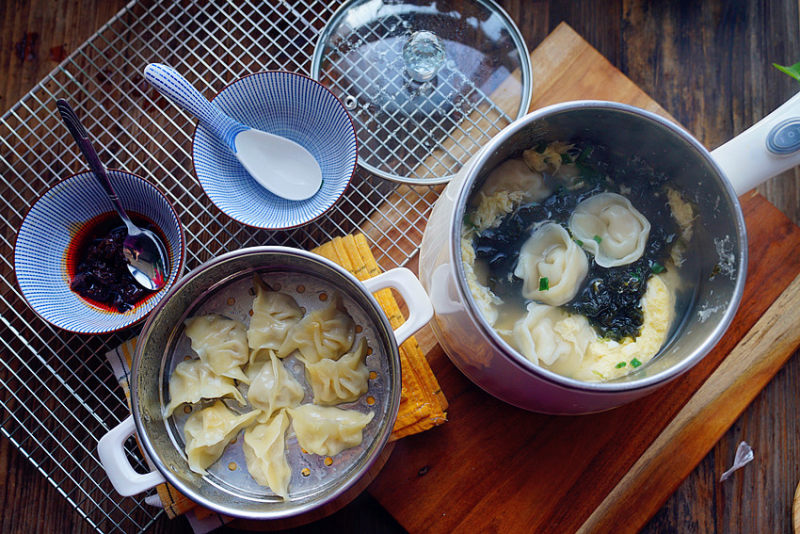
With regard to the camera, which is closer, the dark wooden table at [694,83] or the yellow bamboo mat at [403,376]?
the yellow bamboo mat at [403,376]

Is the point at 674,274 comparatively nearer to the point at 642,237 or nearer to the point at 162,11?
the point at 642,237

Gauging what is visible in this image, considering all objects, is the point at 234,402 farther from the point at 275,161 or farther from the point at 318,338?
the point at 275,161

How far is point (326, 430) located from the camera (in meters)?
1.22

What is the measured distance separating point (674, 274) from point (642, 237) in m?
0.10

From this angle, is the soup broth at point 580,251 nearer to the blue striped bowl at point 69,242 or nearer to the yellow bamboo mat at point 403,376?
the yellow bamboo mat at point 403,376

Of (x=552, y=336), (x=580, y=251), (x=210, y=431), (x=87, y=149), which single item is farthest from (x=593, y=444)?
(x=87, y=149)

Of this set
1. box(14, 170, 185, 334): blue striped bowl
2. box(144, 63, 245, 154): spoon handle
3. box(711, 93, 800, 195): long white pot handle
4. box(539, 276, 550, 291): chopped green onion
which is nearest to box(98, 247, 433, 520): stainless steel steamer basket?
box(14, 170, 185, 334): blue striped bowl

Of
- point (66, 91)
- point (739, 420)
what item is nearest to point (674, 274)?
point (739, 420)

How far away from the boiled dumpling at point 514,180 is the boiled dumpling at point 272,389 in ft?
1.87

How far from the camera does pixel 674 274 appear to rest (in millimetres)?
1206

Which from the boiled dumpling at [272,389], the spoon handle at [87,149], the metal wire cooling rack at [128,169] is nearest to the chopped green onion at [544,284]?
the metal wire cooling rack at [128,169]

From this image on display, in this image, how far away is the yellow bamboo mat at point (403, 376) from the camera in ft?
4.24

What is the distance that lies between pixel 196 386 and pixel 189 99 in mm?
630

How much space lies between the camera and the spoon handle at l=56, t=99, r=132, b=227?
1.24 meters
